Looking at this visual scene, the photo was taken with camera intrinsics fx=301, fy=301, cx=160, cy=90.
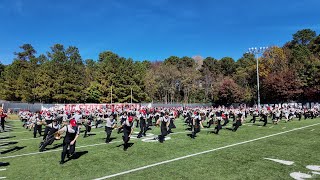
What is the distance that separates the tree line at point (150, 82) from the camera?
62094mm

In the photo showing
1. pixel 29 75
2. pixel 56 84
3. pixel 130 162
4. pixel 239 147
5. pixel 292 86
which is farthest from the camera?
pixel 29 75

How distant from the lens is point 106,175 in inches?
397

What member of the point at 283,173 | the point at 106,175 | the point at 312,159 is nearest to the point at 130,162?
the point at 106,175

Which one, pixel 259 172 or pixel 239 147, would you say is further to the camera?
pixel 239 147

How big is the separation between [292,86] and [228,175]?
5702 cm

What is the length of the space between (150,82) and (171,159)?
6562 centimetres

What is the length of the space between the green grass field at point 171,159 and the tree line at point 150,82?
48154mm

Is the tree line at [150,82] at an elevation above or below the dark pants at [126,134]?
above

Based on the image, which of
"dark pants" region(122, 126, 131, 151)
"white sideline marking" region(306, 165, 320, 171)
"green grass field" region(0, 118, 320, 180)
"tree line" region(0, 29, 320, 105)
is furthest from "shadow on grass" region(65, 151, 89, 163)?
"tree line" region(0, 29, 320, 105)

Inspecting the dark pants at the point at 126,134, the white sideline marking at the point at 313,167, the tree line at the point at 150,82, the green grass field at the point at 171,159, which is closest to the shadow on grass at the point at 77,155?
the green grass field at the point at 171,159

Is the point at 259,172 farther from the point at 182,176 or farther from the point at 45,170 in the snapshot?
the point at 45,170

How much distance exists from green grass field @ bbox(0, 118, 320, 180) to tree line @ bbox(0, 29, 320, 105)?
1896 inches

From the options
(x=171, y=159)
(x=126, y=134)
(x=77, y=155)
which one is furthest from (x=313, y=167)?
(x=77, y=155)

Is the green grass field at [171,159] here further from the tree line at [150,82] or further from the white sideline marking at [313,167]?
the tree line at [150,82]
